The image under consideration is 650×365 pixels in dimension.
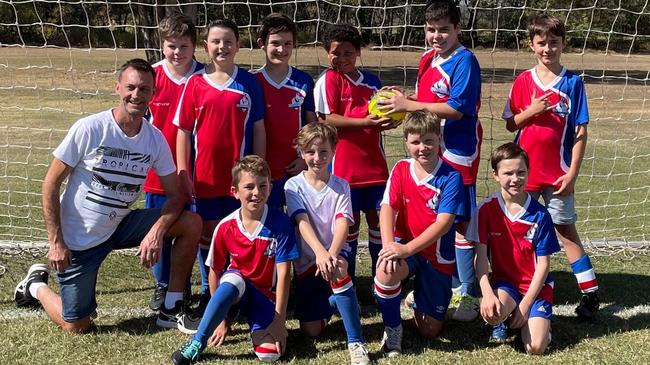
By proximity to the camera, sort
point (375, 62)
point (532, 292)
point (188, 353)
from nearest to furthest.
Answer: point (188, 353) < point (532, 292) < point (375, 62)

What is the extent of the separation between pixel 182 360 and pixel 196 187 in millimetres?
1029

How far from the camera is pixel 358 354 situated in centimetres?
310

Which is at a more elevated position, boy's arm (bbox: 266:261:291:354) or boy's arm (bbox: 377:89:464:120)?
boy's arm (bbox: 377:89:464:120)

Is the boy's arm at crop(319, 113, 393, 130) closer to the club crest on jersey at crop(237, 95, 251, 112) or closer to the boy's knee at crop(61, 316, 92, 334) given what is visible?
the club crest on jersey at crop(237, 95, 251, 112)

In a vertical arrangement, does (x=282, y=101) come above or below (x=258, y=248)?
above

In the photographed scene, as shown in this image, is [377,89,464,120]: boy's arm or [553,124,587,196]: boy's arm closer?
[377,89,464,120]: boy's arm

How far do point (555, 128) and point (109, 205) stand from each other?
243 cm

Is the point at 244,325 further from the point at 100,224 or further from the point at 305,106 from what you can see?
the point at 305,106

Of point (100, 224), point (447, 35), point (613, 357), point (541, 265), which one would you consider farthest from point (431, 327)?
point (100, 224)

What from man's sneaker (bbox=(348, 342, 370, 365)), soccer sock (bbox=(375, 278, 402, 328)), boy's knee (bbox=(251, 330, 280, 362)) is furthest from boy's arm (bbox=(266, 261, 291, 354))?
soccer sock (bbox=(375, 278, 402, 328))

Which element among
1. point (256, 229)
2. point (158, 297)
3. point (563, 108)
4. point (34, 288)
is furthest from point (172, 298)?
point (563, 108)

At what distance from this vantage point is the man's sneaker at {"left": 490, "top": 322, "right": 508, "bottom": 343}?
134 inches

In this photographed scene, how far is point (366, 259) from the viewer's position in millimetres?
4898

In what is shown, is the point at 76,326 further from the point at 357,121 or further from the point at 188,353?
the point at 357,121
